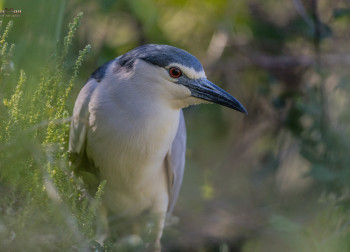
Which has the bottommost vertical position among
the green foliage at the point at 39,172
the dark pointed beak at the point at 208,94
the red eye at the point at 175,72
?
the green foliage at the point at 39,172

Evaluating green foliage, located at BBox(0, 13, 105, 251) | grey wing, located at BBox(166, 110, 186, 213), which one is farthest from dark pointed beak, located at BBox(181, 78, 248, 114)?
green foliage, located at BBox(0, 13, 105, 251)

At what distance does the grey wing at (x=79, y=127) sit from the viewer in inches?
101

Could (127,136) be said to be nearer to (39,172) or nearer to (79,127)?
(79,127)

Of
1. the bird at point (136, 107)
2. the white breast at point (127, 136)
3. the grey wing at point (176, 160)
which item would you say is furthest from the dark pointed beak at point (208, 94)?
the grey wing at point (176, 160)

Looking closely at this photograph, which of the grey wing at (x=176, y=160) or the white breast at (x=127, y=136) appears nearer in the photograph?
the white breast at (x=127, y=136)

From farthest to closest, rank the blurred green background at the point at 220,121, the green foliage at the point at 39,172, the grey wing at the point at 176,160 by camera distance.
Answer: the grey wing at the point at 176,160
the blurred green background at the point at 220,121
the green foliage at the point at 39,172

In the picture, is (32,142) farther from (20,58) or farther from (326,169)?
(326,169)

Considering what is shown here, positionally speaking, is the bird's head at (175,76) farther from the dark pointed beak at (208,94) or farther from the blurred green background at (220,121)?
the blurred green background at (220,121)

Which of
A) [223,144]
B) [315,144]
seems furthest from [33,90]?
[223,144]

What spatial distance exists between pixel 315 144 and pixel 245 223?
1214 millimetres

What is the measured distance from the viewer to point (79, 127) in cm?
256

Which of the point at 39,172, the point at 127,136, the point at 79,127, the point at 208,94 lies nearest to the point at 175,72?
the point at 208,94

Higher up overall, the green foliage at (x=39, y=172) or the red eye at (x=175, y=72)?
the red eye at (x=175, y=72)

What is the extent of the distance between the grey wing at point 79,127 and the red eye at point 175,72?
41cm
